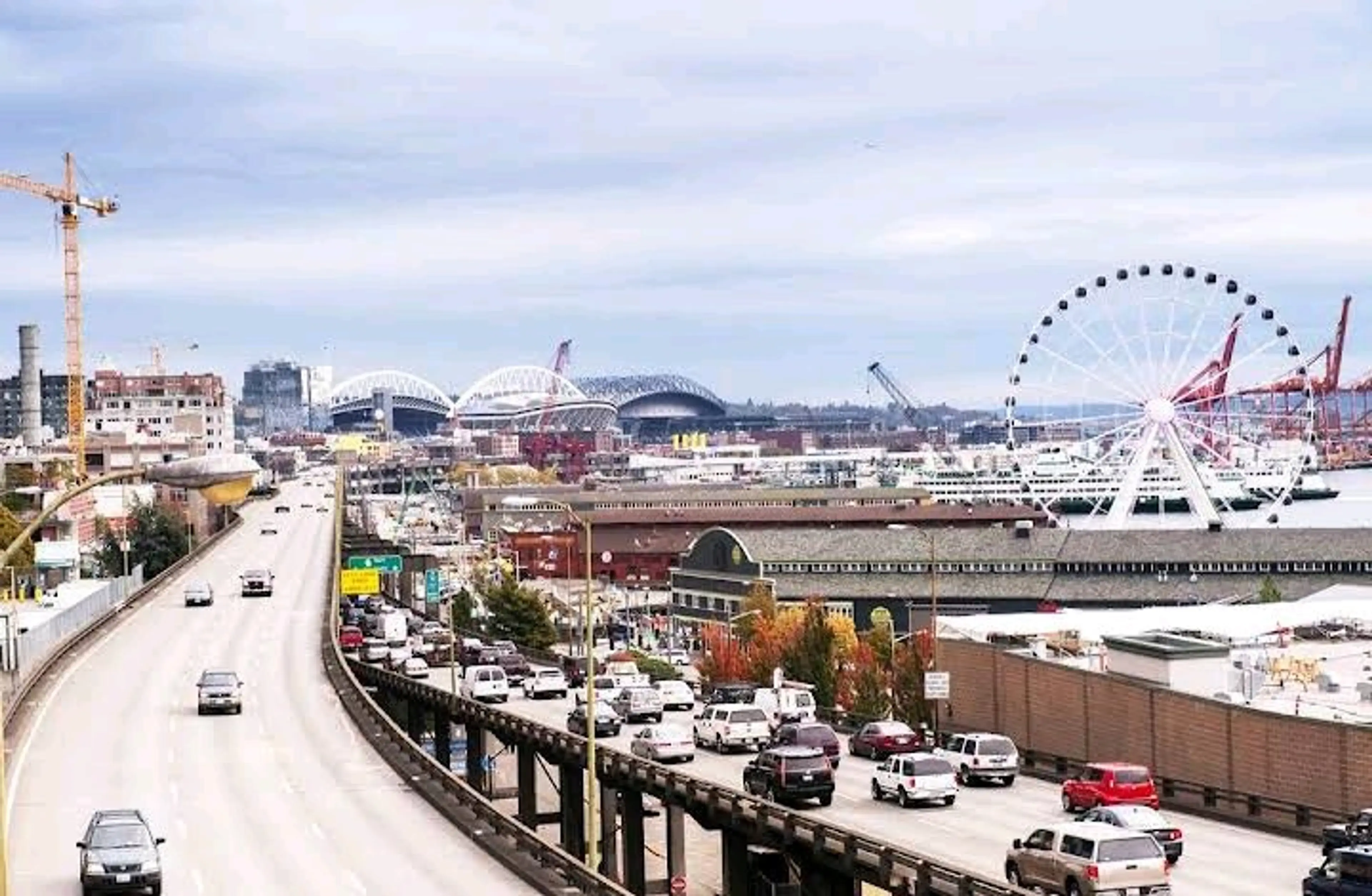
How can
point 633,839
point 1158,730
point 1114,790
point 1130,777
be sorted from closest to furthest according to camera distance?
point 1114,790 < point 1130,777 < point 1158,730 < point 633,839

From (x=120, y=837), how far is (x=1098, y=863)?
16975 mm

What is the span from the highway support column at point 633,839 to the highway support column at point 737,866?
801 centimetres

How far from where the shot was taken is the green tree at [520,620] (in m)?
143

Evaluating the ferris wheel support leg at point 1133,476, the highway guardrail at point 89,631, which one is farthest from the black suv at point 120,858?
the ferris wheel support leg at point 1133,476

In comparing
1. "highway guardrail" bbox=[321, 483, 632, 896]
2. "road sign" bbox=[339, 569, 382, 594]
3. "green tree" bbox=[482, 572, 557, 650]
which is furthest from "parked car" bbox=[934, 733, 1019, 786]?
"green tree" bbox=[482, 572, 557, 650]

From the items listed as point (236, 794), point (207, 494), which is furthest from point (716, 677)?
point (207, 494)

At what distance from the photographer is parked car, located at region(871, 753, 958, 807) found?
4809 cm

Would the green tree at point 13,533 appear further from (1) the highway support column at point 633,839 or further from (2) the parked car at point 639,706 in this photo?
(1) the highway support column at point 633,839

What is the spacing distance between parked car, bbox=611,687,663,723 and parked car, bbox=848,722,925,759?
12.2m

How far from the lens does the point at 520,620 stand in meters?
144

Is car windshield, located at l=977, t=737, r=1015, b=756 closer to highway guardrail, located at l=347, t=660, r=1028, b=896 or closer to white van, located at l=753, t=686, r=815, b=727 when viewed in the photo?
highway guardrail, located at l=347, t=660, r=1028, b=896

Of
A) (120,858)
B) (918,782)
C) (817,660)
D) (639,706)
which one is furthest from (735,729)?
(817,660)

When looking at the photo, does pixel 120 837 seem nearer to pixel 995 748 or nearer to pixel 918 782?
pixel 918 782

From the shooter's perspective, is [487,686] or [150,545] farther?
[150,545]
